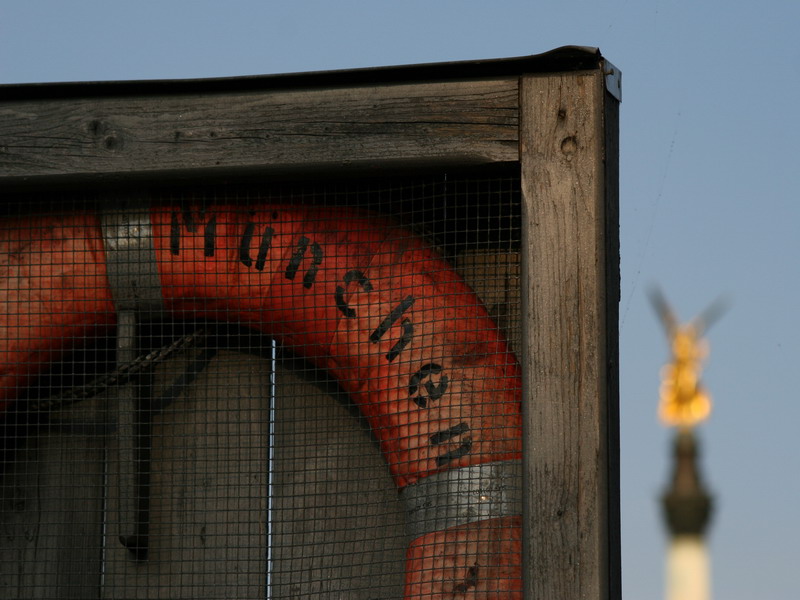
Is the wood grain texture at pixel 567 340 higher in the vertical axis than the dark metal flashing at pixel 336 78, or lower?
lower

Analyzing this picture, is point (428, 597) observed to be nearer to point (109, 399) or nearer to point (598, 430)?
point (598, 430)

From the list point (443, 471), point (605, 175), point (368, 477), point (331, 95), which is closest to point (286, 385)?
point (368, 477)

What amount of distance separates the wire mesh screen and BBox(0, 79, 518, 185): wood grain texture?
0.13 meters

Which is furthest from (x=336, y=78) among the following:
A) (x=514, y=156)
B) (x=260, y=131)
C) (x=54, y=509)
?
(x=54, y=509)


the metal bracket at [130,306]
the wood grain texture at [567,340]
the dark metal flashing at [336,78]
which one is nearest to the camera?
the wood grain texture at [567,340]

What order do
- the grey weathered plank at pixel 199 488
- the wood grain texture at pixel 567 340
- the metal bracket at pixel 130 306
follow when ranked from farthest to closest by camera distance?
the grey weathered plank at pixel 199 488 < the metal bracket at pixel 130 306 < the wood grain texture at pixel 567 340

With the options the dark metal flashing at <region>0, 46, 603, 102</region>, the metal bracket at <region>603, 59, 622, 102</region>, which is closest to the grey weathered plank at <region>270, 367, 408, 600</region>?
the dark metal flashing at <region>0, 46, 603, 102</region>

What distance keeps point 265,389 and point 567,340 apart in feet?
2.56

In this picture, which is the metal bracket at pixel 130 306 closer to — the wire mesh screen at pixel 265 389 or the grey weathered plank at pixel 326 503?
the wire mesh screen at pixel 265 389

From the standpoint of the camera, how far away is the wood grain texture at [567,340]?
6.41 ft

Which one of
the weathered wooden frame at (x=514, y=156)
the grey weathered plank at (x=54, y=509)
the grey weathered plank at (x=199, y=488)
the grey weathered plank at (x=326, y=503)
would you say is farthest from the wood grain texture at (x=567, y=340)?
the grey weathered plank at (x=54, y=509)

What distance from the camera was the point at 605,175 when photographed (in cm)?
205

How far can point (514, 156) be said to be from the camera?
2072 millimetres

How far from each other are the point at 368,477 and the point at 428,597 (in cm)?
36
